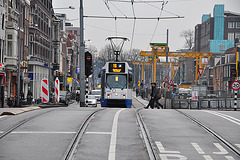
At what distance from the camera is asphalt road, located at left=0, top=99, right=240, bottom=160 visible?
9893 mm

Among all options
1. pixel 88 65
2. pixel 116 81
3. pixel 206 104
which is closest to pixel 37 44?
pixel 206 104

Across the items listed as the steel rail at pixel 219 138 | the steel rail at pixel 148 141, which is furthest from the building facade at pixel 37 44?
the steel rail at pixel 148 141

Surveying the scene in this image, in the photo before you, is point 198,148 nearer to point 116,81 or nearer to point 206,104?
point 116,81

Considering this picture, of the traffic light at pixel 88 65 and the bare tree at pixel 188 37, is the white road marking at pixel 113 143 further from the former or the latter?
the bare tree at pixel 188 37

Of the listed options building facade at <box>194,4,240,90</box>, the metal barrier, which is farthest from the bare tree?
the metal barrier

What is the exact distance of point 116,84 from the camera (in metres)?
31.9

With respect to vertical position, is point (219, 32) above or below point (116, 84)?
above

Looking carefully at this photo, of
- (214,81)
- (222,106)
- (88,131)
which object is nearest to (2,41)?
(222,106)

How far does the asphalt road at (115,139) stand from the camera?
989 centimetres

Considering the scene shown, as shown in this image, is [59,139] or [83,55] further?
[83,55]

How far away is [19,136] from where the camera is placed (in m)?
12.1

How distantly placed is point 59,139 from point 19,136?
114 centimetres

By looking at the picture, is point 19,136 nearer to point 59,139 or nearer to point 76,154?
point 59,139

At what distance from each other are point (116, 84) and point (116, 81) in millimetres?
197
